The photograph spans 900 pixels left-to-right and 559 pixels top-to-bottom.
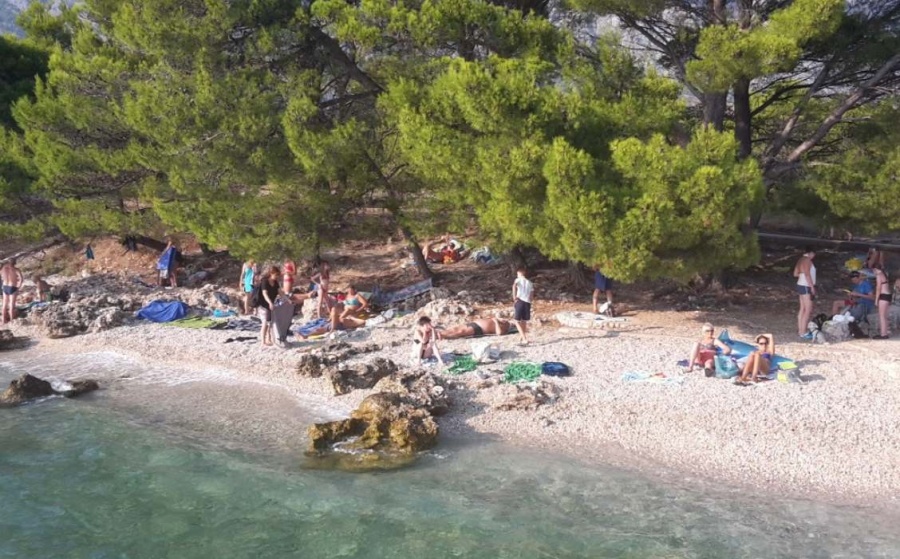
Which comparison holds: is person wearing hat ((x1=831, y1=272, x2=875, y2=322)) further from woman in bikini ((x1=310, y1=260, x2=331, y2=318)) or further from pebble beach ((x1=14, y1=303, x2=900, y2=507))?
woman in bikini ((x1=310, y1=260, x2=331, y2=318))

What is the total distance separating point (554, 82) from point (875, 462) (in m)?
7.94

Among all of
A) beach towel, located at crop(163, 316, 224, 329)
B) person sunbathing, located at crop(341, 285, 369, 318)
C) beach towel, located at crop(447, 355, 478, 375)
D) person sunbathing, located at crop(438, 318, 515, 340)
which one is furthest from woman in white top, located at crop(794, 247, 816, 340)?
beach towel, located at crop(163, 316, 224, 329)

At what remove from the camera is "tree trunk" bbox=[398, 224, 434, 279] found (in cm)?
1642

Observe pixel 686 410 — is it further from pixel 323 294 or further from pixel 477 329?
pixel 323 294

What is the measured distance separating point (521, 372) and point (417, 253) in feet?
22.7

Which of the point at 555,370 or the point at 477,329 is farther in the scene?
the point at 477,329

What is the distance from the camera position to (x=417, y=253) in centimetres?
1761

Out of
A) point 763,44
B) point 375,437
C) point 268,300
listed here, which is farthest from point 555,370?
point 763,44

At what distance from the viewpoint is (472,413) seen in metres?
10.3

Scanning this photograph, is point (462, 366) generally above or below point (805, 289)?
below

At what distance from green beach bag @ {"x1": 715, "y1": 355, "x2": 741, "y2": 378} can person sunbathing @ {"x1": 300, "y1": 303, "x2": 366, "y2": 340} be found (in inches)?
276

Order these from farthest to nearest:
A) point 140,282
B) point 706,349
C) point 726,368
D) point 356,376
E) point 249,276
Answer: point 140,282
point 249,276
point 356,376
point 706,349
point 726,368

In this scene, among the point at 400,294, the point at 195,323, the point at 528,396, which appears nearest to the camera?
the point at 528,396

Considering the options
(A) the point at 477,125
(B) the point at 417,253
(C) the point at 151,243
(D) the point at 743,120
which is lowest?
(B) the point at 417,253
